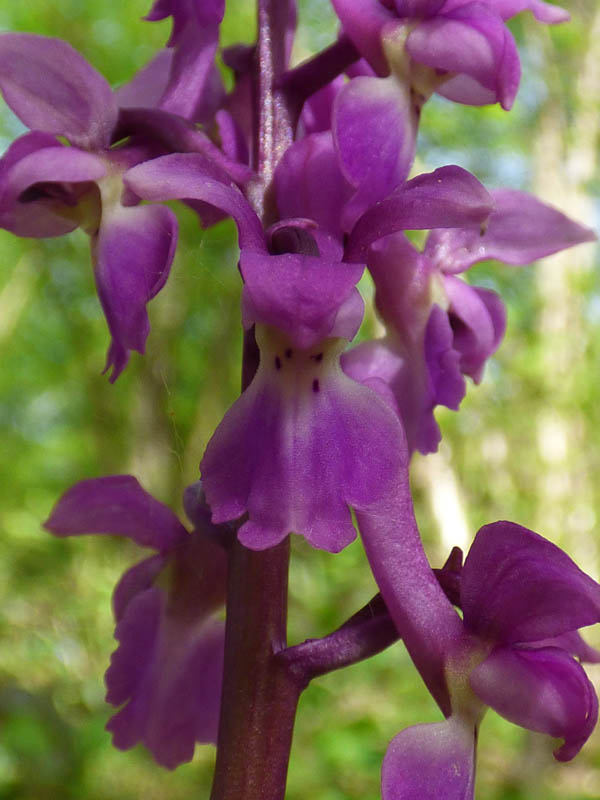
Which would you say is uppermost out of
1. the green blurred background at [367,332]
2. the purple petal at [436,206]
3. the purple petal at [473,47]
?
the purple petal at [473,47]

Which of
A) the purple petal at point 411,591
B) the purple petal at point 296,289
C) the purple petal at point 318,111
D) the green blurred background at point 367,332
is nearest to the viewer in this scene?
the purple petal at point 296,289

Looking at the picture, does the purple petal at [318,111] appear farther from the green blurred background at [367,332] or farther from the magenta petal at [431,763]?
the green blurred background at [367,332]

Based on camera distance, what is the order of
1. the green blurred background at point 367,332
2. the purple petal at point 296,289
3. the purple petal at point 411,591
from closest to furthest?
1. the purple petal at point 296,289
2. the purple petal at point 411,591
3. the green blurred background at point 367,332

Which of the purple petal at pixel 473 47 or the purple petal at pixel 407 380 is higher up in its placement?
the purple petal at pixel 473 47

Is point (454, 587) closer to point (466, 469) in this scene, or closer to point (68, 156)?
point (68, 156)

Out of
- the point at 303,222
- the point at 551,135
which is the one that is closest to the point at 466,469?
the point at 551,135

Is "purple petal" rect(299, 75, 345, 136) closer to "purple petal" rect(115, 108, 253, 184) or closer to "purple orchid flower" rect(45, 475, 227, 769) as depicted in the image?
"purple petal" rect(115, 108, 253, 184)

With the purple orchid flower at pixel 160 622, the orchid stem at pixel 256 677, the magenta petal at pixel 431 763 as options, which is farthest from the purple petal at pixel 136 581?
the magenta petal at pixel 431 763

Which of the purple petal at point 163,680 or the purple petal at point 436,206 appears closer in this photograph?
the purple petal at point 436,206
